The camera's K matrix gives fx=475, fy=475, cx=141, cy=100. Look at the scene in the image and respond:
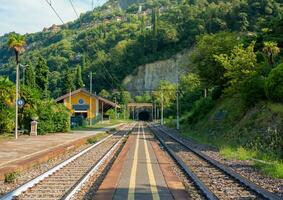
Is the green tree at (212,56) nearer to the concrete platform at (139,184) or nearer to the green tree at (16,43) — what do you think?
the green tree at (16,43)

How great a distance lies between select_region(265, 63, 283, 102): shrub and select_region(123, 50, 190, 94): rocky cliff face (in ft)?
415

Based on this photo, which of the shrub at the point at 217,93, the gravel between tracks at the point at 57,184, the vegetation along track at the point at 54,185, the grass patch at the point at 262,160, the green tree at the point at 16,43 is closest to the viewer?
the vegetation along track at the point at 54,185

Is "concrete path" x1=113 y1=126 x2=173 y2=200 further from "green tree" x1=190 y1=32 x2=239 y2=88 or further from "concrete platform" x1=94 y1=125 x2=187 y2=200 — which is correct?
"green tree" x1=190 y1=32 x2=239 y2=88

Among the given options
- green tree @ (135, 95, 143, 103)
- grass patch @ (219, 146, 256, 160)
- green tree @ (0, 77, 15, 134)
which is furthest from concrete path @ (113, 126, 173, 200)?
green tree @ (135, 95, 143, 103)

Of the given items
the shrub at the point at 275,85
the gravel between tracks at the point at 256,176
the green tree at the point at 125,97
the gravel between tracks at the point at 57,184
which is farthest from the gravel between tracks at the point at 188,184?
the green tree at the point at 125,97

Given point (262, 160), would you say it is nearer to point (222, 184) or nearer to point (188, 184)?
point (222, 184)

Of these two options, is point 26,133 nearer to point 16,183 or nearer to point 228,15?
point 16,183

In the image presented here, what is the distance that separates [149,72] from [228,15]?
33315mm

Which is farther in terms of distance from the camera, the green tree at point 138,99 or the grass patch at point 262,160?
the green tree at point 138,99

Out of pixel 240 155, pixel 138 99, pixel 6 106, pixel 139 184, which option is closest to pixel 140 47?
pixel 138 99

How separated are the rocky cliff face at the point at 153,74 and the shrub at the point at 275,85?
415ft

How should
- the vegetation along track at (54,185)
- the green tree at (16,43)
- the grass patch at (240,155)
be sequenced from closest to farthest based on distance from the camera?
the vegetation along track at (54,185) → the grass patch at (240,155) → the green tree at (16,43)

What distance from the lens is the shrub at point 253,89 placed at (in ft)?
108

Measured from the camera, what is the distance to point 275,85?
29.0 meters
